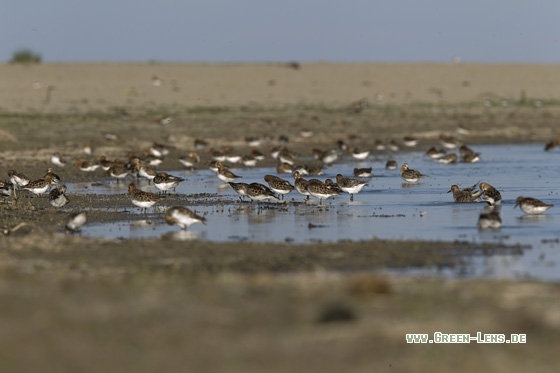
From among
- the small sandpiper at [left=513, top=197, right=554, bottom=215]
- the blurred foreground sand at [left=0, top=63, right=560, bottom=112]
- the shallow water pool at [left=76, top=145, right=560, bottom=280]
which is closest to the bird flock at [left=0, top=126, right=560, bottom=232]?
the small sandpiper at [left=513, top=197, right=554, bottom=215]

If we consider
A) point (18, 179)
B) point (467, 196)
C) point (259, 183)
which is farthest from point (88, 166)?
point (467, 196)

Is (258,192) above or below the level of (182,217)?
below

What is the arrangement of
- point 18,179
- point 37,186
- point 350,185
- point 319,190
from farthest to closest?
point 18,179
point 350,185
point 37,186
point 319,190

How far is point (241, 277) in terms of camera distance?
10523 millimetres

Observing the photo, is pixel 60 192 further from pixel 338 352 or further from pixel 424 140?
pixel 424 140

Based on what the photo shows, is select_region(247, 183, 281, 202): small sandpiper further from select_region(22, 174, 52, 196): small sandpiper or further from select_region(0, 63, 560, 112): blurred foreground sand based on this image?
select_region(0, 63, 560, 112): blurred foreground sand

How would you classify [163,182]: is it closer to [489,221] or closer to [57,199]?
[57,199]

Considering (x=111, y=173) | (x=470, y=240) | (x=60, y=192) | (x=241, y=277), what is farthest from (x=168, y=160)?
(x=241, y=277)

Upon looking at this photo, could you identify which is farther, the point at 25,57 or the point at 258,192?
the point at 25,57

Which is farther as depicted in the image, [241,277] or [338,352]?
[241,277]

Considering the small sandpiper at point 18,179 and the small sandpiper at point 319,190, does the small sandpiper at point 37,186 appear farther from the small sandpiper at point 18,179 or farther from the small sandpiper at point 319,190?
the small sandpiper at point 319,190

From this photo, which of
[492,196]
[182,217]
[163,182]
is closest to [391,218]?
[492,196]

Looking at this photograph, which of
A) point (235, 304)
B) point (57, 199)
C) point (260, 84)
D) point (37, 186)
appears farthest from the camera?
point (260, 84)

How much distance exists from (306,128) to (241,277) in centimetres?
2718
